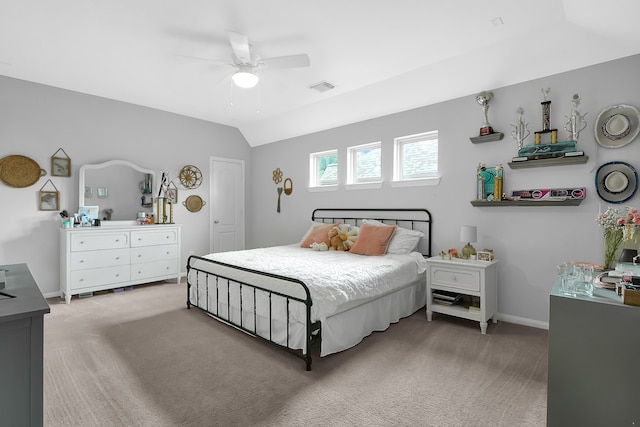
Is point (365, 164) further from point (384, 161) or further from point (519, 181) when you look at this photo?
point (519, 181)

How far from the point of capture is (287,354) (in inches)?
110

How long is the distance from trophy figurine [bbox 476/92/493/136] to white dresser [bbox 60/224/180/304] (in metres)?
4.68

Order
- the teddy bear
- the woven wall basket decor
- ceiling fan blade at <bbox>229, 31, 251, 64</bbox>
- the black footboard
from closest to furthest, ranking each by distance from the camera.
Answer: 1. the black footboard
2. ceiling fan blade at <bbox>229, 31, 251, 64</bbox>
3. the woven wall basket decor
4. the teddy bear

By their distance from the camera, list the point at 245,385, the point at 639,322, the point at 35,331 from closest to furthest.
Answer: the point at 35,331
the point at 639,322
the point at 245,385

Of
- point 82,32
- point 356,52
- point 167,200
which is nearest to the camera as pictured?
point 82,32

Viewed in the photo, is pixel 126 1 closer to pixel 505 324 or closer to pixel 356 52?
pixel 356 52

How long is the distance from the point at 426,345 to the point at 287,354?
128 centimetres

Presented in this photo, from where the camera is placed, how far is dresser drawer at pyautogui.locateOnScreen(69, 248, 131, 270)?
14.2ft

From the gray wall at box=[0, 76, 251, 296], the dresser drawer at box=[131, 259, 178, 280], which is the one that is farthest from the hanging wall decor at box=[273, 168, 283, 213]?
the dresser drawer at box=[131, 259, 178, 280]

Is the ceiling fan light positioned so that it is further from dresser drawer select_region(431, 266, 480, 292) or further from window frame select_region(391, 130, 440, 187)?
dresser drawer select_region(431, 266, 480, 292)

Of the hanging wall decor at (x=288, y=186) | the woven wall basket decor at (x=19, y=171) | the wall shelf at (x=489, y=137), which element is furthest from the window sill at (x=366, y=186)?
the woven wall basket decor at (x=19, y=171)

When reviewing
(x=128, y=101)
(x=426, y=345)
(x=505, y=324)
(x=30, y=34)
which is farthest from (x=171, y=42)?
(x=505, y=324)

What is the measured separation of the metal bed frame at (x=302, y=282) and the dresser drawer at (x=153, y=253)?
135 cm

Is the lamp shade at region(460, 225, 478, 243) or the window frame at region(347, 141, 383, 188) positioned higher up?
the window frame at region(347, 141, 383, 188)
